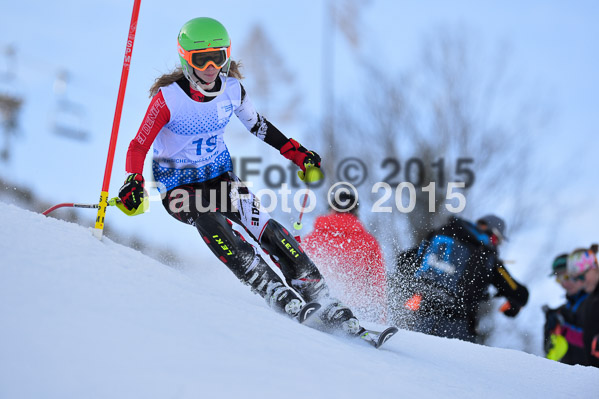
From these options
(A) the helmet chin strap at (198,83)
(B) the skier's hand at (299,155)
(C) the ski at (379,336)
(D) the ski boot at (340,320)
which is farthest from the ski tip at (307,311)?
(A) the helmet chin strap at (198,83)

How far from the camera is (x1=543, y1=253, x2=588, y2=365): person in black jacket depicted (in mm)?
4988

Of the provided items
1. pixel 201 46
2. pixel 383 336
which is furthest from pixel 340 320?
pixel 201 46

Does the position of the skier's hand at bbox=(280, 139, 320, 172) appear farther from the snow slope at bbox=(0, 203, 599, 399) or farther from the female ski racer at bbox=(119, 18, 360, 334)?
the snow slope at bbox=(0, 203, 599, 399)

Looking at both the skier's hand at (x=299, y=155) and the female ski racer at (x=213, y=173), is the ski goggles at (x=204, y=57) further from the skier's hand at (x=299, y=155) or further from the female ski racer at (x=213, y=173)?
the skier's hand at (x=299, y=155)

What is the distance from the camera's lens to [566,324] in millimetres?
5129

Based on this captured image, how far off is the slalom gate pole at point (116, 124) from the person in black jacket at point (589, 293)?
144 inches

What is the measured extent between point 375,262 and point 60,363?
3.66 meters

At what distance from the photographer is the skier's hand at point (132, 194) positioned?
130 inches

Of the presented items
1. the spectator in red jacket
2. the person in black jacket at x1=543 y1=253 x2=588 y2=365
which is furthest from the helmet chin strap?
the person in black jacket at x1=543 y1=253 x2=588 y2=365

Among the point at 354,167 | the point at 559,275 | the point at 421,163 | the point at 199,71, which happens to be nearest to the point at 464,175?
the point at 421,163

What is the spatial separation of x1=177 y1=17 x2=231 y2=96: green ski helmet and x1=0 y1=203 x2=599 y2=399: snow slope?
119 centimetres

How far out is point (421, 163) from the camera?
12.6 metres

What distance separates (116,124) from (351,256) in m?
2.56

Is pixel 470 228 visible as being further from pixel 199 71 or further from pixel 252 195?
pixel 199 71
